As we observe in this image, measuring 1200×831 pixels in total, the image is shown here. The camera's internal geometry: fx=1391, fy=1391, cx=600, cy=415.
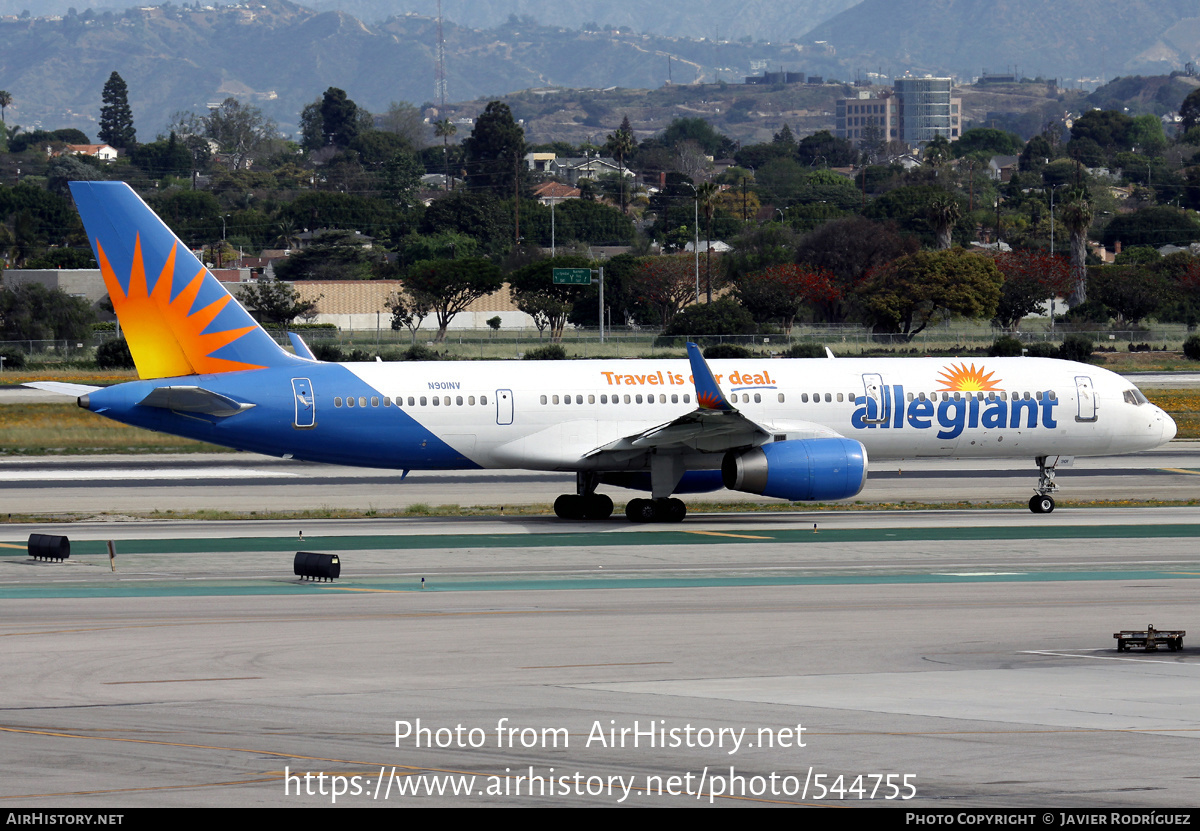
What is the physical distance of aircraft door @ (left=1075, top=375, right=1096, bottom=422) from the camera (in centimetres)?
3584

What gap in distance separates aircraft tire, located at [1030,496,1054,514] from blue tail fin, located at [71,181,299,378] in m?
19.3

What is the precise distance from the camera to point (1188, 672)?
17.2 metres

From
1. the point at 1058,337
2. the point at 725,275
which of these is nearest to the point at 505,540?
the point at 1058,337

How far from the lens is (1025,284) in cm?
10969

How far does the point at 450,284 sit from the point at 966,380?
8373 centimetres

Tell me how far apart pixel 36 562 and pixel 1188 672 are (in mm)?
21253

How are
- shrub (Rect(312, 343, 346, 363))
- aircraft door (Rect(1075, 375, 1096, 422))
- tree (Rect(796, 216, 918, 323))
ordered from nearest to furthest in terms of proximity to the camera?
aircraft door (Rect(1075, 375, 1096, 422)) < shrub (Rect(312, 343, 346, 363)) < tree (Rect(796, 216, 918, 323))

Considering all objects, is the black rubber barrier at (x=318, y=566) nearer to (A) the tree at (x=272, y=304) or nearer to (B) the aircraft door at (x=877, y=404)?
(B) the aircraft door at (x=877, y=404)

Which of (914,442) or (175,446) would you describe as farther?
(175,446)

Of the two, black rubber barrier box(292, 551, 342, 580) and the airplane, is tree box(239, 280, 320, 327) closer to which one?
the airplane

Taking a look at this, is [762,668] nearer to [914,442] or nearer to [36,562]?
[36,562]

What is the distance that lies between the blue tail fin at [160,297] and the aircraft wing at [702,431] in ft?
29.5

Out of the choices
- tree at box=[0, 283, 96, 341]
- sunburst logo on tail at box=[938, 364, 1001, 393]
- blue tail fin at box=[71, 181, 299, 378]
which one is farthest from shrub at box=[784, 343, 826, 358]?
tree at box=[0, 283, 96, 341]

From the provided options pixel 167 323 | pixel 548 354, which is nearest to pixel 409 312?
pixel 548 354
